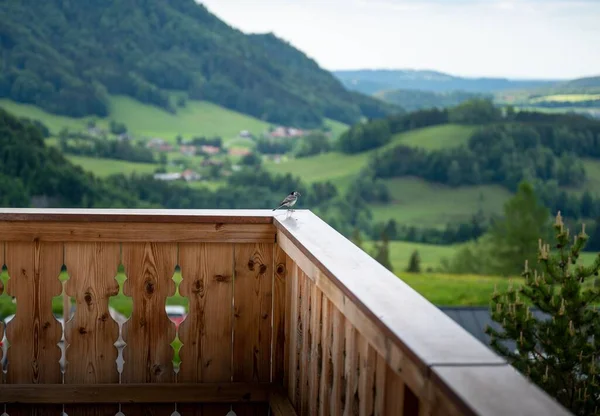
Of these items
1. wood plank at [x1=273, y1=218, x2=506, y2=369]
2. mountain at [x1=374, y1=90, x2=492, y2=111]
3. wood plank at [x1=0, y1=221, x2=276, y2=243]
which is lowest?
mountain at [x1=374, y1=90, x2=492, y2=111]

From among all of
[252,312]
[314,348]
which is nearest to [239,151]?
[252,312]

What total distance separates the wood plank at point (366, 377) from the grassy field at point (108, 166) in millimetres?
28512

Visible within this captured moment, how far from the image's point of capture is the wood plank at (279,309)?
9.73ft

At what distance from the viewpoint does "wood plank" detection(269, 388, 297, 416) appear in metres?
2.73

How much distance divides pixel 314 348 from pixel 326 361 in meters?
0.16

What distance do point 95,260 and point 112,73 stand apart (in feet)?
97.3

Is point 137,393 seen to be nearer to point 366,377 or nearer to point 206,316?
point 206,316

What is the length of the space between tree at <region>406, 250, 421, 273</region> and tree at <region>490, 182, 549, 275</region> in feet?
7.95

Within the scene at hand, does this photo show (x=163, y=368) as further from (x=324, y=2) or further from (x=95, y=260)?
(x=324, y=2)

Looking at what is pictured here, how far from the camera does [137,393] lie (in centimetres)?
291

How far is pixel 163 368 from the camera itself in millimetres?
2951

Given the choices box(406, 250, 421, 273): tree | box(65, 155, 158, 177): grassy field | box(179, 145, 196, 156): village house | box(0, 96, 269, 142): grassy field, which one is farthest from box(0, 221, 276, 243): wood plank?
box(179, 145, 196, 156): village house

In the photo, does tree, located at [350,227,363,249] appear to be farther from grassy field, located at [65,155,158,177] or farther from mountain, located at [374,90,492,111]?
grassy field, located at [65,155,158,177]

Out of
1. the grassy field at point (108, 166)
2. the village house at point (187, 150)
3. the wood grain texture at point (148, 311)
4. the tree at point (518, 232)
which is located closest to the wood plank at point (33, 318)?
the wood grain texture at point (148, 311)
